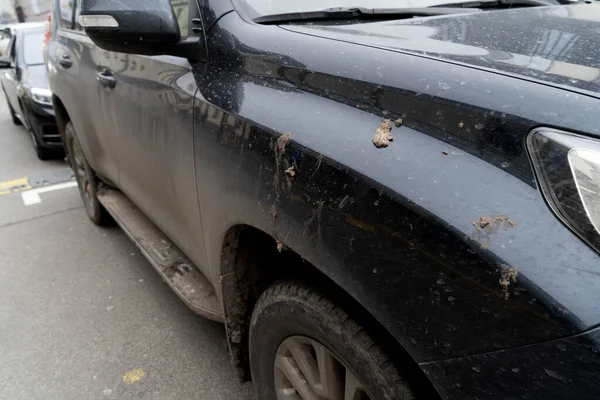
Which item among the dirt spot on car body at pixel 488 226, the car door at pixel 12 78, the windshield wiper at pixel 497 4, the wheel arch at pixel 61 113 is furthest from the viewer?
the car door at pixel 12 78

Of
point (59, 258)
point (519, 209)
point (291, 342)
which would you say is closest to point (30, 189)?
point (59, 258)

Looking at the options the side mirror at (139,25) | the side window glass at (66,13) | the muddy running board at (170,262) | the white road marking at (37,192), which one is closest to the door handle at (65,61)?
the side window glass at (66,13)

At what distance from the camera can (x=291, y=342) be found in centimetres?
159

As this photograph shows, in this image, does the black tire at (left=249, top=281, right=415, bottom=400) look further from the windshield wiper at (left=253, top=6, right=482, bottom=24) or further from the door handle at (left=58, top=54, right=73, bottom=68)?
the door handle at (left=58, top=54, right=73, bottom=68)

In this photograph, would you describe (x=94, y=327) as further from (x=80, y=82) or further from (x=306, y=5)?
(x=306, y=5)

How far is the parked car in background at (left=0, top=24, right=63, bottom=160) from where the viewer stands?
602 centimetres

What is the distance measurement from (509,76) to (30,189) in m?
5.55

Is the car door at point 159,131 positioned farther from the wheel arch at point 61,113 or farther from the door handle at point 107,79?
the wheel arch at point 61,113

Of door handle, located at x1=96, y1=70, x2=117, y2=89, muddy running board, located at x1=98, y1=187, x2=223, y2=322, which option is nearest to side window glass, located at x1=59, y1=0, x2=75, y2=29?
door handle, located at x1=96, y1=70, x2=117, y2=89

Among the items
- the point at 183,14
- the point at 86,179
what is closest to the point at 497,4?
the point at 183,14

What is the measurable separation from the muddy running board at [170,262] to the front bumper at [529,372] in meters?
1.30

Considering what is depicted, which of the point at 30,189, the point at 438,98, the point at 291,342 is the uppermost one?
the point at 438,98

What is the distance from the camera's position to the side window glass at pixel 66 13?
3.60 m

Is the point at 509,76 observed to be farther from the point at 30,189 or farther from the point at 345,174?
the point at 30,189
